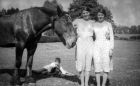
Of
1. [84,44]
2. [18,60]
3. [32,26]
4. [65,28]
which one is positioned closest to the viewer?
[84,44]

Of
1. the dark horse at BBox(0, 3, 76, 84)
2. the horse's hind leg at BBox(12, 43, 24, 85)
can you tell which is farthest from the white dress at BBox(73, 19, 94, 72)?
the horse's hind leg at BBox(12, 43, 24, 85)

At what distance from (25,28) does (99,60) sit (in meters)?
2.60

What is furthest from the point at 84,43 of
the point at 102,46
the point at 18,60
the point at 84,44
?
the point at 18,60

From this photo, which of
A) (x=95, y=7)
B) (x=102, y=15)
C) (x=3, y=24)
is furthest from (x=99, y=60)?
(x=95, y=7)

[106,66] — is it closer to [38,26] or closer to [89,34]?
[89,34]

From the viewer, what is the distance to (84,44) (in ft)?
19.7

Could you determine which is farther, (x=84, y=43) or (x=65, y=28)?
(x=65, y=28)

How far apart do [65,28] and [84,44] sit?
872 mm

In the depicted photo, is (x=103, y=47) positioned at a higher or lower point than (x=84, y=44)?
lower

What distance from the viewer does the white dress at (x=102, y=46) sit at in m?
6.02

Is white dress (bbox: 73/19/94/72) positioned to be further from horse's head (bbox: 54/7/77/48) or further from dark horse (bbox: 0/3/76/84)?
dark horse (bbox: 0/3/76/84)

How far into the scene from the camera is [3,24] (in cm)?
738

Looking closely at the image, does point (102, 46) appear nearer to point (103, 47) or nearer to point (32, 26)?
point (103, 47)

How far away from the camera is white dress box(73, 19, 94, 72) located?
237 inches
